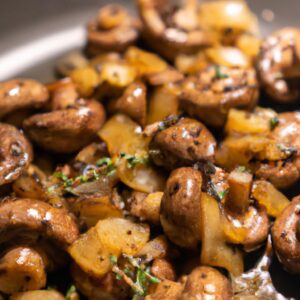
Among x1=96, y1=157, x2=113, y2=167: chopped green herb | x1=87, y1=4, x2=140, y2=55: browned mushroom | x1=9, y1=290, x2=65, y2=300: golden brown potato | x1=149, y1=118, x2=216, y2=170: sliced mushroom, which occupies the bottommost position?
x1=9, y1=290, x2=65, y2=300: golden brown potato

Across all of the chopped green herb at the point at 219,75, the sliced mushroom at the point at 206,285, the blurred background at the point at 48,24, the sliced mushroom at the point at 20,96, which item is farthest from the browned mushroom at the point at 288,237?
the blurred background at the point at 48,24

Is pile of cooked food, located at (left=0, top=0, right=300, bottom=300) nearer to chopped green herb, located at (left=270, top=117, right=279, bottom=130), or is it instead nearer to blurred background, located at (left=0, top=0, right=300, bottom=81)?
chopped green herb, located at (left=270, top=117, right=279, bottom=130)

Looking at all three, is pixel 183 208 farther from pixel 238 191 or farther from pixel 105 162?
pixel 105 162

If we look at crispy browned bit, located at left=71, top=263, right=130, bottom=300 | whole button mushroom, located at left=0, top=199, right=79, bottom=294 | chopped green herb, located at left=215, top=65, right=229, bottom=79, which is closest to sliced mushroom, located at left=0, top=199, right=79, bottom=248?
whole button mushroom, located at left=0, top=199, right=79, bottom=294

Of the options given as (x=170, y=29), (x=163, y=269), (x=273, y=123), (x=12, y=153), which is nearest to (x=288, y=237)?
(x=163, y=269)

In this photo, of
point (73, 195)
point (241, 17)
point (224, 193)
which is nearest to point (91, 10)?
point (241, 17)

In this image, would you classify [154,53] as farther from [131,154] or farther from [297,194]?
[297,194]

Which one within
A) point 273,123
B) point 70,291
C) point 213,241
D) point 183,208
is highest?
point 183,208
